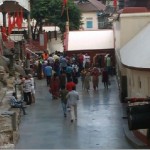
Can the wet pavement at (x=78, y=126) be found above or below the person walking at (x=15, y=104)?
below

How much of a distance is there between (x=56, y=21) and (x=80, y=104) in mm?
37753

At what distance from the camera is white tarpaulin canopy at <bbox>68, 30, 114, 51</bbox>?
41.5 m

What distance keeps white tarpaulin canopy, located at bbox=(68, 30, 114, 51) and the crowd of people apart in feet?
11.6

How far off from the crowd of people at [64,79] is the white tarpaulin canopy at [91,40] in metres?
3.54

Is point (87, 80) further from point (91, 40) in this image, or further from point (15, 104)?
point (91, 40)

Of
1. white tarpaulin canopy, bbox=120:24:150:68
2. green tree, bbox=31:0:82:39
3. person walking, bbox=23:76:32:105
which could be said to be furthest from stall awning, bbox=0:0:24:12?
white tarpaulin canopy, bbox=120:24:150:68

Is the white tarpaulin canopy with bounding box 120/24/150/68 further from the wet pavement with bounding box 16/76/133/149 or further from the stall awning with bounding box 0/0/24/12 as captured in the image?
the stall awning with bounding box 0/0/24/12

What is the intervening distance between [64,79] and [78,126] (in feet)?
24.4

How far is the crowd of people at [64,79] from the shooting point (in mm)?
21156

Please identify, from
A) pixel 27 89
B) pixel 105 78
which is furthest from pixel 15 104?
pixel 105 78

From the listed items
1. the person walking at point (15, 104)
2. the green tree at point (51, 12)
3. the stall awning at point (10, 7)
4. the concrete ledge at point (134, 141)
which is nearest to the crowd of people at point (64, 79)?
the person walking at point (15, 104)

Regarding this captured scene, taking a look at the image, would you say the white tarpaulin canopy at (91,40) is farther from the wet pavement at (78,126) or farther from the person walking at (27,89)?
the person walking at (27,89)

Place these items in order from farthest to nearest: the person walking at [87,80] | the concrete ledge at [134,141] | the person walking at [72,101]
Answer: the person walking at [87,80], the person walking at [72,101], the concrete ledge at [134,141]

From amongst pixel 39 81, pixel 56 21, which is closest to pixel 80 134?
pixel 39 81
